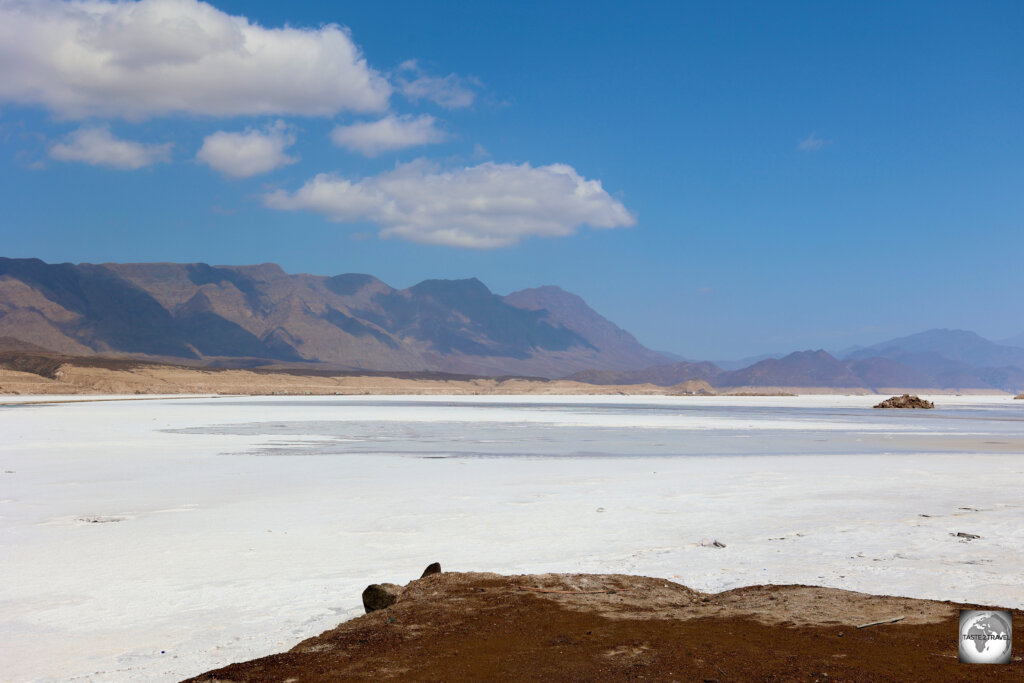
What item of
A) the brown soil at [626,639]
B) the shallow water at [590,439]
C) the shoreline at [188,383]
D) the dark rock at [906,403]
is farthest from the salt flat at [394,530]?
the shoreline at [188,383]

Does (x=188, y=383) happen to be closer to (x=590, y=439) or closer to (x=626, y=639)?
(x=590, y=439)

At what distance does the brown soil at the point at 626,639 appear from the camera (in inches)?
203

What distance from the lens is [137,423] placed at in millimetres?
35406

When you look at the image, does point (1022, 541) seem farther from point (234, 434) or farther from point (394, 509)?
point (234, 434)

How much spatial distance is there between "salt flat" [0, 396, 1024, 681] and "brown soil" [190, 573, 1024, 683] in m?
0.85

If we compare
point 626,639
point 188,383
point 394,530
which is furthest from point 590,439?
point 188,383

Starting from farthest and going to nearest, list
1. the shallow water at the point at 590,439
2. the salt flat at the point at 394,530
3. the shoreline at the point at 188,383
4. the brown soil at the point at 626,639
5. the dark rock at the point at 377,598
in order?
the shoreline at the point at 188,383 → the shallow water at the point at 590,439 → the salt flat at the point at 394,530 → the dark rock at the point at 377,598 → the brown soil at the point at 626,639

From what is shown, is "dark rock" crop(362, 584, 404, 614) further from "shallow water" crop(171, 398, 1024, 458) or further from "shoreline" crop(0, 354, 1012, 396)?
"shoreline" crop(0, 354, 1012, 396)

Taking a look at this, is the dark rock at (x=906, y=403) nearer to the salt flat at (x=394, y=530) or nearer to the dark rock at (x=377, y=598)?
the salt flat at (x=394, y=530)

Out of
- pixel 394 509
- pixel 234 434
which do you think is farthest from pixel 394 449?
pixel 394 509

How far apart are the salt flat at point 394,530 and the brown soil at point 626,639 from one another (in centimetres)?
85

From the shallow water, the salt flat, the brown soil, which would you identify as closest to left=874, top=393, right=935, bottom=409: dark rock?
the shallow water

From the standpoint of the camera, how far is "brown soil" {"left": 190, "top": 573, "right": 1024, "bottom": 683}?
5160 millimetres

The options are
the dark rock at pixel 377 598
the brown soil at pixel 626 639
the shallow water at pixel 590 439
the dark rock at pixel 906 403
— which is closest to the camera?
the brown soil at pixel 626 639
